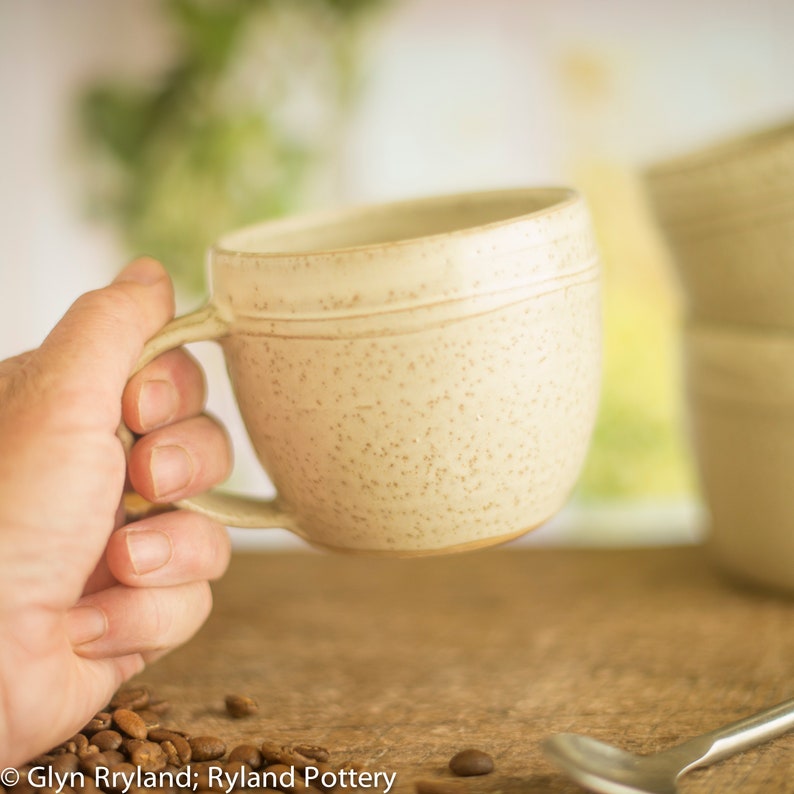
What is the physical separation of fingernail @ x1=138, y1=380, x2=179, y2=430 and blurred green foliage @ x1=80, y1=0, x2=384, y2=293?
1.74 m

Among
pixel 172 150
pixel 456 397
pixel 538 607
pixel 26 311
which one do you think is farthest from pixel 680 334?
pixel 26 311

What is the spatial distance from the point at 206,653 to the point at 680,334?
55 cm

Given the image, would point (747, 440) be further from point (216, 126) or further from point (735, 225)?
point (216, 126)

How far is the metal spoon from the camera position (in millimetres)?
563

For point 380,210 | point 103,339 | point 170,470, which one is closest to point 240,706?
point 170,470

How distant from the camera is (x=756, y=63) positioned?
2.63 metres

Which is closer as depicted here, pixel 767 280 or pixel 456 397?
pixel 456 397

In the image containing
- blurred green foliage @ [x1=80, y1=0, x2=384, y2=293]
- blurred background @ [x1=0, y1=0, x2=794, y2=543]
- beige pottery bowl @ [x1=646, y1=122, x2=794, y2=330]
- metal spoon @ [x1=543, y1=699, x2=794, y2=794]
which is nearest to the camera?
metal spoon @ [x1=543, y1=699, x2=794, y2=794]

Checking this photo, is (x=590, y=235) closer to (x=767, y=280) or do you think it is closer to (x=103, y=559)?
(x=767, y=280)

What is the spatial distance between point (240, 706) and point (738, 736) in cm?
35

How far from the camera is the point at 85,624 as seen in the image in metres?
0.66

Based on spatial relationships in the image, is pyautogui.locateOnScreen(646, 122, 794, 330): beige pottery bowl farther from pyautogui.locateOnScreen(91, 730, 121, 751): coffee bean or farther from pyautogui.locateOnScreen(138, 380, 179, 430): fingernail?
pyautogui.locateOnScreen(91, 730, 121, 751): coffee bean

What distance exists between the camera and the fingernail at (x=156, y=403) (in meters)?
0.68
